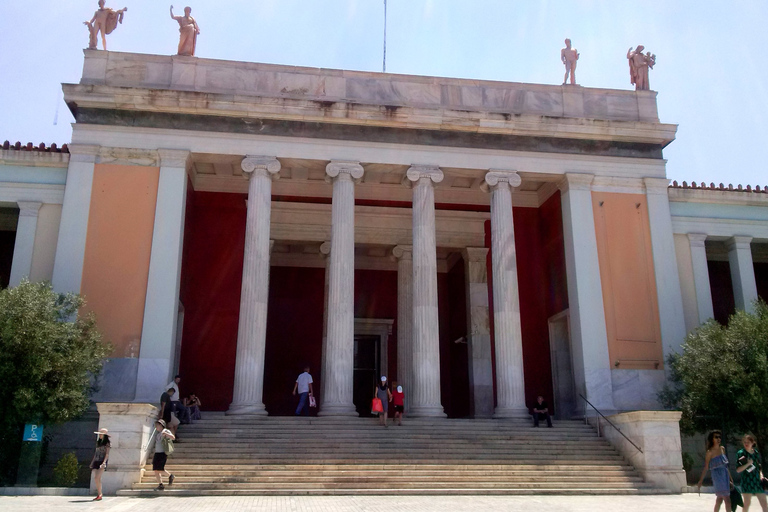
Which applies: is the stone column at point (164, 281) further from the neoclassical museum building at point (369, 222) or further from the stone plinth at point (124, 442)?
the stone plinth at point (124, 442)

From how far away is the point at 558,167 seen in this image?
68.9 feet

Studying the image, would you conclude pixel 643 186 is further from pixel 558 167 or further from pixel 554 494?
pixel 554 494

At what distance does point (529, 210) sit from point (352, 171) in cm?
720

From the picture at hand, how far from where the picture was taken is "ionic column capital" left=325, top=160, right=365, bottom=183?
19875mm

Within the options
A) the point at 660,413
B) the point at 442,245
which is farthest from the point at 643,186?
the point at 660,413

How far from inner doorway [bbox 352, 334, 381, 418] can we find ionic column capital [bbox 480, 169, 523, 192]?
812 cm

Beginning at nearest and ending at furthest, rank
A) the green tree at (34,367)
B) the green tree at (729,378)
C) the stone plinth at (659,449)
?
the green tree at (34,367)
the stone plinth at (659,449)
the green tree at (729,378)

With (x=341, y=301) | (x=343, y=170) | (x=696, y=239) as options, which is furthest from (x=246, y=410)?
(x=696, y=239)

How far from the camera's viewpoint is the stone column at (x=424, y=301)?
18.3 meters

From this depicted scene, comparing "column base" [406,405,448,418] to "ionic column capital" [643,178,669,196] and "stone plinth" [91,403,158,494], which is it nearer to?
"stone plinth" [91,403,158,494]

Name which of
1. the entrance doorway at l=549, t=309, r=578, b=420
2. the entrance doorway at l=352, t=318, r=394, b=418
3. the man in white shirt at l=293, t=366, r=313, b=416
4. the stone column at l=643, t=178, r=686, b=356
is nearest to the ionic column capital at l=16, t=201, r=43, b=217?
the man in white shirt at l=293, t=366, r=313, b=416

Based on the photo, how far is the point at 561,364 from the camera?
22.3 m

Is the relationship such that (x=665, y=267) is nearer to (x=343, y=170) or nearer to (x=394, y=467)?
(x=343, y=170)

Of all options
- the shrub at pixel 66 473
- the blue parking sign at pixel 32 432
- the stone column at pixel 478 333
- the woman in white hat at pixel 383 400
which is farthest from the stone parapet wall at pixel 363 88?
the shrub at pixel 66 473
